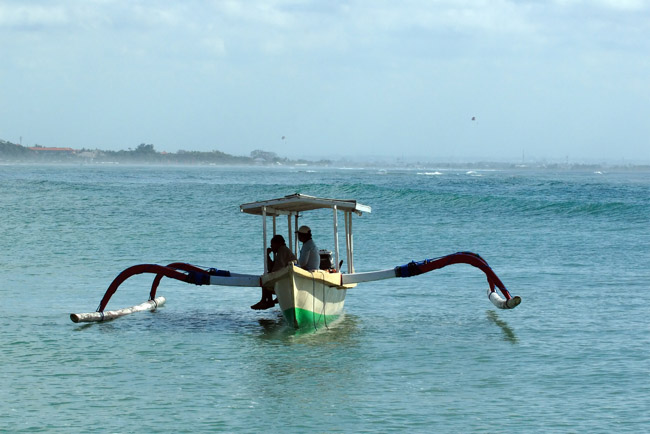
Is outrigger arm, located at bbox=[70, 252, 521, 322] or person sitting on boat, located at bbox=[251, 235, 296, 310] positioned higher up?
person sitting on boat, located at bbox=[251, 235, 296, 310]

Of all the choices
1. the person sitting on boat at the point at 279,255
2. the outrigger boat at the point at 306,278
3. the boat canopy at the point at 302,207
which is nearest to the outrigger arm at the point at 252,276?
the outrigger boat at the point at 306,278

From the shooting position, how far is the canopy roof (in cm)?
1617

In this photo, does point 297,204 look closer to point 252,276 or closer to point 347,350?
point 252,276

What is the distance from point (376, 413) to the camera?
11.1 meters

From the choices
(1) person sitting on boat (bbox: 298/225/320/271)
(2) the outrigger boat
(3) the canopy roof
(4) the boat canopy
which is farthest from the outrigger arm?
(3) the canopy roof

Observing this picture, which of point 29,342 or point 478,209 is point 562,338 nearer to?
point 29,342

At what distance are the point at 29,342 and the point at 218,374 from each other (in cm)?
357

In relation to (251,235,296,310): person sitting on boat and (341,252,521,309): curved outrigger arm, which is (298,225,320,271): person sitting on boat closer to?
(251,235,296,310): person sitting on boat

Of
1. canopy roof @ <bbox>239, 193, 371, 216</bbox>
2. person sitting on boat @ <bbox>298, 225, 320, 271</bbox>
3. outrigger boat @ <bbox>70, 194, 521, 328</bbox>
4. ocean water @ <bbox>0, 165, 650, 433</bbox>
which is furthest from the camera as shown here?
canopy roof @ <bbox>239, 193, 371, 216</bbox>

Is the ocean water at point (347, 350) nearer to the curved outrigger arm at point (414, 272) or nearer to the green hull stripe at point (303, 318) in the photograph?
the green hull stripe at point (303, 318)

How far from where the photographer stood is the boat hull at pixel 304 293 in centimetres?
1511

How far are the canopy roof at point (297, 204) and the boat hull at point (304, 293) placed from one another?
1132mm

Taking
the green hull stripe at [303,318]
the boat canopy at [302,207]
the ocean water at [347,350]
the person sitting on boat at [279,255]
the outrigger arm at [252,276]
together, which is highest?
the boat canopy at [302,207]

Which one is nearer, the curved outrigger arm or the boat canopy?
the boat canopy
